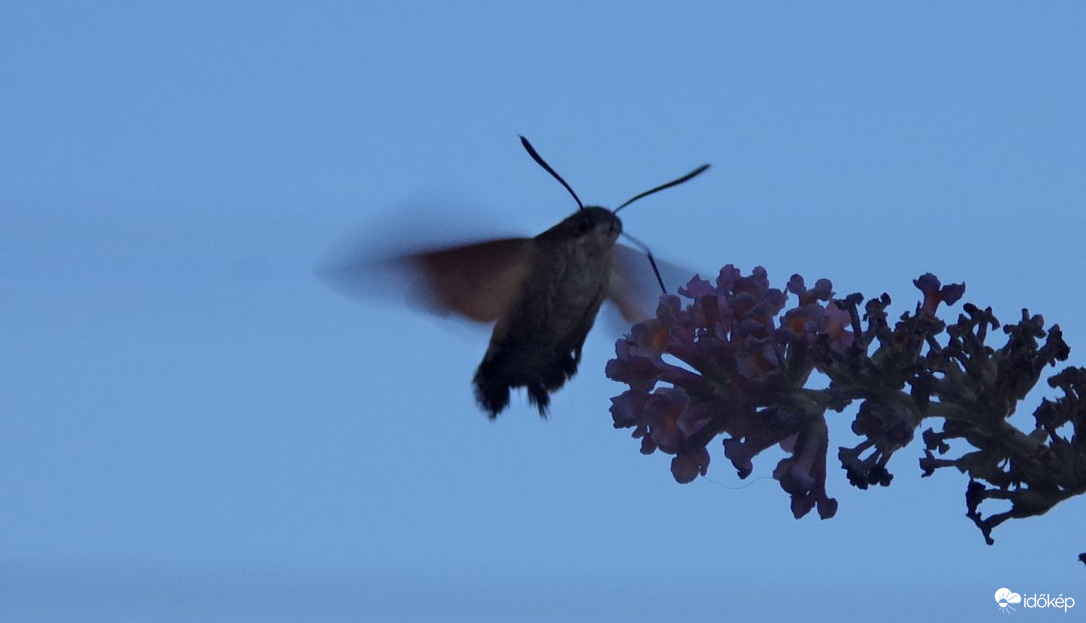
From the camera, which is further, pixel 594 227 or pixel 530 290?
pixel 530 290

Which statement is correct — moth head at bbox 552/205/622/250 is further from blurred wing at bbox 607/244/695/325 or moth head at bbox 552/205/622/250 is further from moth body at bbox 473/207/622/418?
blurred wing at bbox 607/244/695/325

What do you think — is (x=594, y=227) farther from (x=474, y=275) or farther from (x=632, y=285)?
(x=632, y=285)

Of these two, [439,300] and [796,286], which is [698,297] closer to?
[796,286]

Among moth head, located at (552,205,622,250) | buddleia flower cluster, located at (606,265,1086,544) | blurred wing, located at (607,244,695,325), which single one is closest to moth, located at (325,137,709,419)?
moth head, located at (552,205,622,250)

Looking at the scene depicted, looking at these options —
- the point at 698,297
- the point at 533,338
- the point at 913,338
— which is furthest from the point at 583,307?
the point at 913,338

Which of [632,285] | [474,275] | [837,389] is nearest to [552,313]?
[474,275]

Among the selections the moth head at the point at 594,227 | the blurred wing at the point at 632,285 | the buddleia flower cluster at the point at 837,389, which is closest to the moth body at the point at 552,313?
the moth head at the point at 594,227
